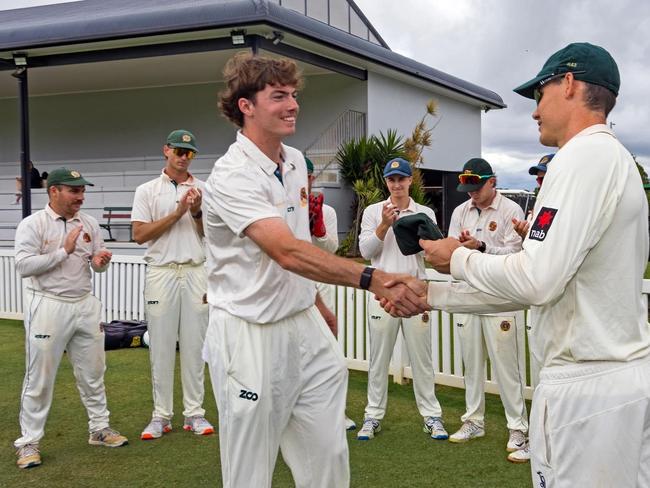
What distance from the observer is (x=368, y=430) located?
20.4 feet

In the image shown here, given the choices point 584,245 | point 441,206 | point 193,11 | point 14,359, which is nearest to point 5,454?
point 14,359

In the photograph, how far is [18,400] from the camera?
297 inches

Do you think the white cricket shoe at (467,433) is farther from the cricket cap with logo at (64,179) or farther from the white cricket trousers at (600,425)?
the cricket cap with logo at (64,179)

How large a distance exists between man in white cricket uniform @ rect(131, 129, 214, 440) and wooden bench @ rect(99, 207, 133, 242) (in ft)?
38.5

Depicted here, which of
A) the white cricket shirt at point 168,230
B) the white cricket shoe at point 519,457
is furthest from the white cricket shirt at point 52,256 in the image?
the white cricket shoe at point 519,457

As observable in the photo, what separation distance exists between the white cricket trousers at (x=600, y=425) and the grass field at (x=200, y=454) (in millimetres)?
2790

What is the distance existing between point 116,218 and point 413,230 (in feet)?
53.1

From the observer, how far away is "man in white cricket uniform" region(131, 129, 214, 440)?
6.50 metres

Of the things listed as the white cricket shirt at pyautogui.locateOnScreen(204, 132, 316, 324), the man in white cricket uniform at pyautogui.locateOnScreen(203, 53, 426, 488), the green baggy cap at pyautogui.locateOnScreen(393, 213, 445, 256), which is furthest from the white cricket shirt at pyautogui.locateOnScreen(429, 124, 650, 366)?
the white cricket shirt at pyautogui.locateOnScreen(204, 132, 316, 324)

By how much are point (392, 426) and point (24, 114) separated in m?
12.6

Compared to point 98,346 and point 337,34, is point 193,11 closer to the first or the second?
point 337,34

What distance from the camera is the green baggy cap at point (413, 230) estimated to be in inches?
122

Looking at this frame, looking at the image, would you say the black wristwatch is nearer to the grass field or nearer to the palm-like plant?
the grass field

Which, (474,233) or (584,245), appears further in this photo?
(474,233)
